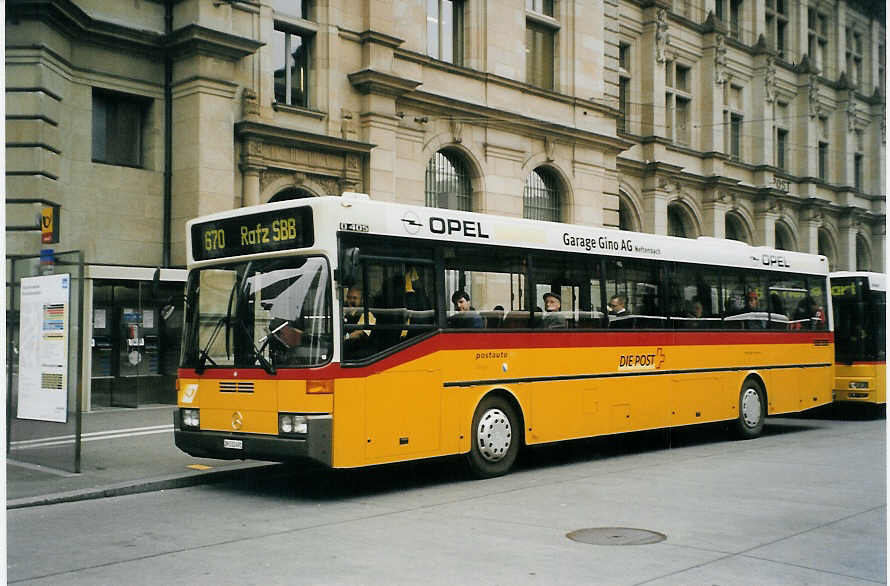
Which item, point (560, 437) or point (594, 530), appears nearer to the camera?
point (594, 530)

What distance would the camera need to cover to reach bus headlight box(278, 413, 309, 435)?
9.99 m

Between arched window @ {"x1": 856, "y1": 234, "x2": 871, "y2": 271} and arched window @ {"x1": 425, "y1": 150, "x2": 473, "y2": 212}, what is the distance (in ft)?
94.1

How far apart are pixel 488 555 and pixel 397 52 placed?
18.2 m

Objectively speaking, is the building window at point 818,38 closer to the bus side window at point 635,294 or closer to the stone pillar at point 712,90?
the stone pillar at point 712,90

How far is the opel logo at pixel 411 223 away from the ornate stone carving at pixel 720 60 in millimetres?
28963

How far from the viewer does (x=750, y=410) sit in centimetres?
1659

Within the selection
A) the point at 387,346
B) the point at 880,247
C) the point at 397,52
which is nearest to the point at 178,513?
the point at 387,346

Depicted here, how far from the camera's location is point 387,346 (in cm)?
1060

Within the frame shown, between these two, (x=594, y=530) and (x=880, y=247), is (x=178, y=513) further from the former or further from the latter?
(x=880, y=247)

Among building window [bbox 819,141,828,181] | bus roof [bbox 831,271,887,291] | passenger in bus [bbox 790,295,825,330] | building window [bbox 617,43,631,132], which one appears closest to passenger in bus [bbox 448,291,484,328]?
passenger in bus [bbox 790,295,825,330]

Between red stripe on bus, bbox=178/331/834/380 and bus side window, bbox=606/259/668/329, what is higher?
bus side window, bbox=606/259/668/329

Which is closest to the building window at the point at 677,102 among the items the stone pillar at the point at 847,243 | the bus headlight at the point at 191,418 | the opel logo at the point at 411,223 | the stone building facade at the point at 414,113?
the stone building facade at the point at 414,113

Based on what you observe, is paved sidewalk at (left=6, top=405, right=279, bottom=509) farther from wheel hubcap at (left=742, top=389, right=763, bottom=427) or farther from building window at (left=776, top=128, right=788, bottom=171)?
building window at (left=776, top=128, right=788, bottom=171)

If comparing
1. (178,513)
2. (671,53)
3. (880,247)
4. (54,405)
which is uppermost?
(671,53)
